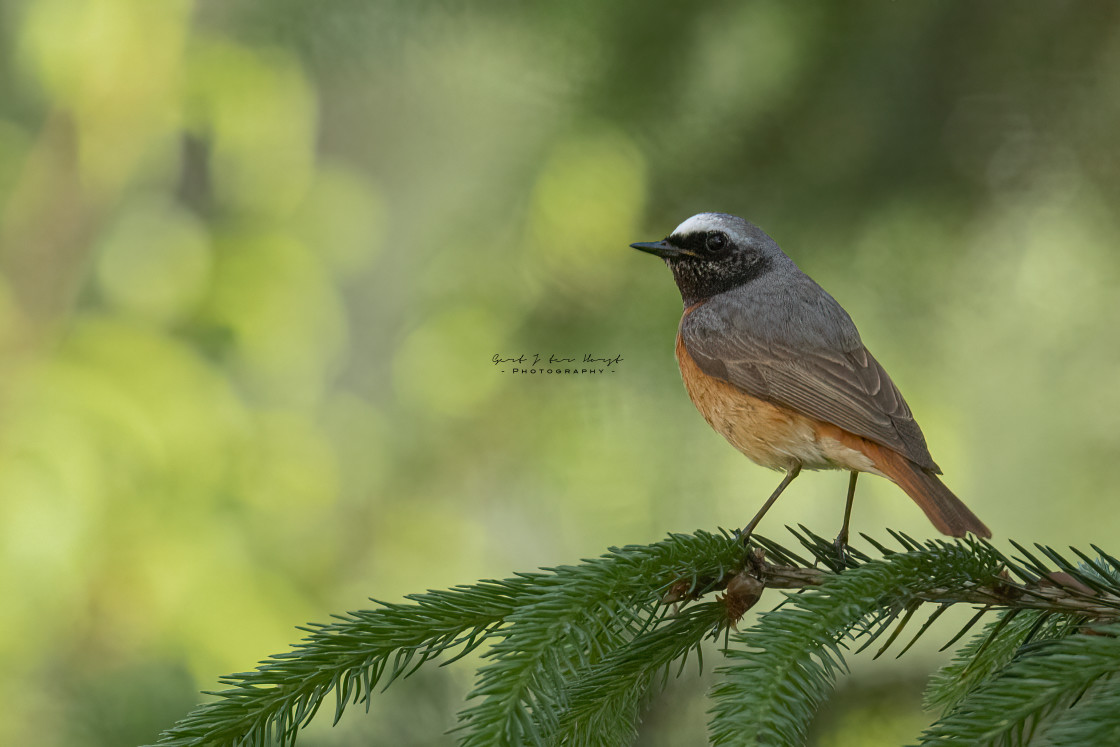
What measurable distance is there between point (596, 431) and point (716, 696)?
171 cm

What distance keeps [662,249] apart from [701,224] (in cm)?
15

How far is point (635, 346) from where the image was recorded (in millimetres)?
3117

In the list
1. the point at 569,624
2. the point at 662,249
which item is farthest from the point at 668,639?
the point at 662,249

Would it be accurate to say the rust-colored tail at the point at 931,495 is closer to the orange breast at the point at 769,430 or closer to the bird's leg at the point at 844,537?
the orange breast at the point at 769,430

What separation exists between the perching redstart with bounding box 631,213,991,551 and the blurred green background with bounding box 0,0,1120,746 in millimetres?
208

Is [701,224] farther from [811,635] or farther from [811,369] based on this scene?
[811,635]

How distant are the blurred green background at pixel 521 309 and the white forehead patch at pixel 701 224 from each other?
0.18 meters

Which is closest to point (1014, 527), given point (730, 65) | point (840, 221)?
point (840, 221)

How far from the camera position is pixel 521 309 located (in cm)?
309

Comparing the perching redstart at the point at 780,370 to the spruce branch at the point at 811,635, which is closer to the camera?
the spruce branch at the point at 811,635

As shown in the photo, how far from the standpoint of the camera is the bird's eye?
9.52 ft

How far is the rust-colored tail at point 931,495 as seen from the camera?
198cm

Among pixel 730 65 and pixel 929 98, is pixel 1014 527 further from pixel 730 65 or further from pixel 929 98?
pixel 730 65

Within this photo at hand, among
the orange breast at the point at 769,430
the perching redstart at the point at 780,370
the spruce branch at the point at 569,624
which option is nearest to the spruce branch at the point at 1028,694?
the spruce branch at the point at 569,624
